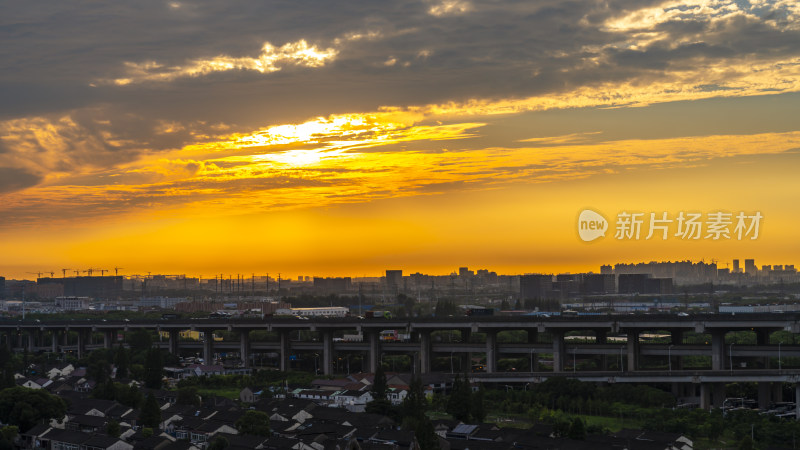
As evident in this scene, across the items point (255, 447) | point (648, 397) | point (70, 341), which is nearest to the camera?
point (255, 447)

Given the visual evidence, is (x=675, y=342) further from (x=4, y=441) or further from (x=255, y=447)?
(x=4, y=441)

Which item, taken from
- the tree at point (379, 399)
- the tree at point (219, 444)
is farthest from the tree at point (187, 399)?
the tree at point (219, 444)

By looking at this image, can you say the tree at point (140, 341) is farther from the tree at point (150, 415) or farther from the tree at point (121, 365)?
the tree at point (150, 415)

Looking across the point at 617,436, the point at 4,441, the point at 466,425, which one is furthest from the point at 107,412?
the point at 617,436

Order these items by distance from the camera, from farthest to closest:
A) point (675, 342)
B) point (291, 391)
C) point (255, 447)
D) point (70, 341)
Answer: point (70, 341) < point (675, 342) < point (291, 391) < point (255, 447)

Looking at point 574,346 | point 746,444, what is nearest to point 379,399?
point 746,444

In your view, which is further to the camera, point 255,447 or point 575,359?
point 575,359

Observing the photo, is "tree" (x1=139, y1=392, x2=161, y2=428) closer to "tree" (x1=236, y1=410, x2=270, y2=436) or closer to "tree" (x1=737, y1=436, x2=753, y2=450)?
"tree" (x1=236, y1=410, x2=270, y2=436)
